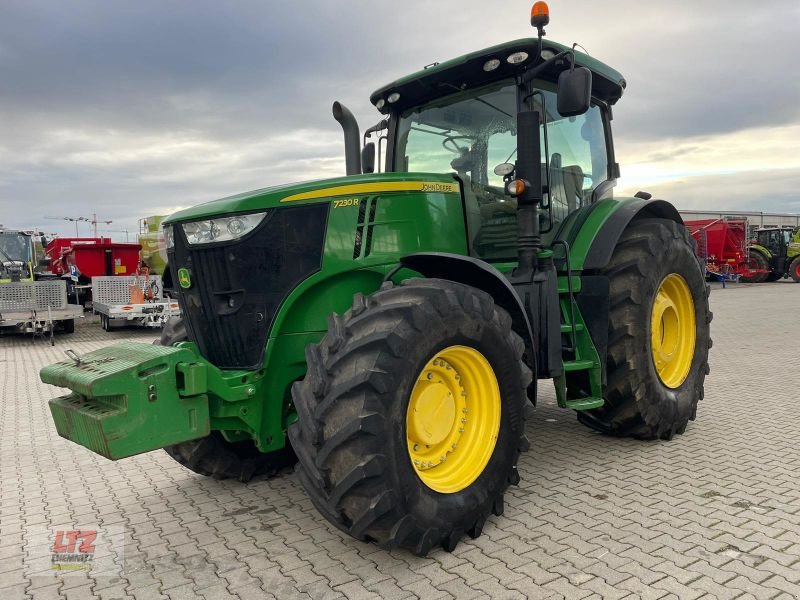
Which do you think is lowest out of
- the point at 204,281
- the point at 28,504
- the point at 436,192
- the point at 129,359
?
the point at 28,504

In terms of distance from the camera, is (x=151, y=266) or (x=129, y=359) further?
(x=151, y=266)

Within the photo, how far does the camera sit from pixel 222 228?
3242mm

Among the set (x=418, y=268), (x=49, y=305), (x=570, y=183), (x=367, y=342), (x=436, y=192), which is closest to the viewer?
(x=367, y=342)

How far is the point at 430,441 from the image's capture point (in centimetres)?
305

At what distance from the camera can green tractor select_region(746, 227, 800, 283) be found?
27500 mm

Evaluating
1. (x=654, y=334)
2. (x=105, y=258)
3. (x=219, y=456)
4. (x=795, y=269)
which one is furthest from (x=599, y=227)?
(x=795, y=269)

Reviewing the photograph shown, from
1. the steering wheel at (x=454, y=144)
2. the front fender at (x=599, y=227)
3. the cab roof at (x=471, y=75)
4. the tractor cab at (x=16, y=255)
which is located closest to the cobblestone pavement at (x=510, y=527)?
the front fender at (x=599, y=227)

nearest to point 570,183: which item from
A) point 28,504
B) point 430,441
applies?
point 430,441

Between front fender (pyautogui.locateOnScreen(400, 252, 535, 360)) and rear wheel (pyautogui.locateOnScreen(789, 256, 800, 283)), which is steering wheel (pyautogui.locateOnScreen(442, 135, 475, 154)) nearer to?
front fender (pyautogui.locateOnScreen(400, 252, 535, 360))

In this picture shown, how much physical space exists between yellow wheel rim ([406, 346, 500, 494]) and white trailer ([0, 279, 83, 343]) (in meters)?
11.9

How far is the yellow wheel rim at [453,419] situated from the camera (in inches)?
119

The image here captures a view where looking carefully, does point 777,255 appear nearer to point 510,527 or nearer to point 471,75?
point 471,75

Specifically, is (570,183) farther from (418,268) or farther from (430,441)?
(430,441)

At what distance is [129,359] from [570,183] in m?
3.32
